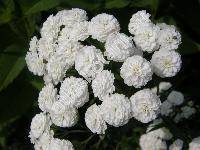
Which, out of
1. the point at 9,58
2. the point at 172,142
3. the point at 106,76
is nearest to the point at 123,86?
the point at 106,76

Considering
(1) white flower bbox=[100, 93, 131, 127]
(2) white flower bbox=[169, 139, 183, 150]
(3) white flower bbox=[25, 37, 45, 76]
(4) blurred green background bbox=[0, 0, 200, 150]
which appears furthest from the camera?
(4) blurred green background bbox=[0, 0, 200, 150]

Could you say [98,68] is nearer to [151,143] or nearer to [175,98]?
[151,143]

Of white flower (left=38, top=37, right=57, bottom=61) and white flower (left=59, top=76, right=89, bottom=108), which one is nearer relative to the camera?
white flower (left=59, top=76, right=89, bottom=108)

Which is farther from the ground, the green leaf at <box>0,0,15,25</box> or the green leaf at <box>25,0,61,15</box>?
the green leaf at <box>25,0,61,15</box>

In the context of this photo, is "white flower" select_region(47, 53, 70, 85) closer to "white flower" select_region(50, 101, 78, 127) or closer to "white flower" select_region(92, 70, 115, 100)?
"white flower" select_region(50, 101, 78, 127)

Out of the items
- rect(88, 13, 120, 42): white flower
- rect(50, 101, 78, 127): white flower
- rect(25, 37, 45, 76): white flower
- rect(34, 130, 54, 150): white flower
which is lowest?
rect(34, 130, 54, 150): white flower

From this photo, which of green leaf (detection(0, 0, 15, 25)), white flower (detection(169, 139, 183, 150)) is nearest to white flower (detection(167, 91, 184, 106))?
white flower (detection(169, 139, 183, 150))

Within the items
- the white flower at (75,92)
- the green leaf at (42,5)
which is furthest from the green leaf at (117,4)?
the white flower at (75,92)
